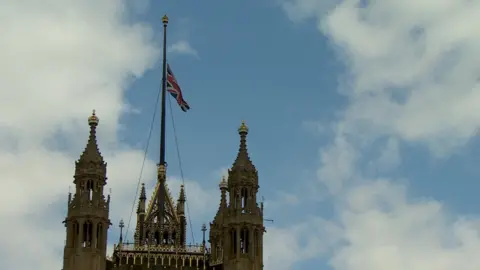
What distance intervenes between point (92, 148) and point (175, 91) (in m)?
13.7

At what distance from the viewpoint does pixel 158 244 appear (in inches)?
3506

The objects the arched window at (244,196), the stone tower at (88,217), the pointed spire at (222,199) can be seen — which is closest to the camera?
the stone tower at (88,217)

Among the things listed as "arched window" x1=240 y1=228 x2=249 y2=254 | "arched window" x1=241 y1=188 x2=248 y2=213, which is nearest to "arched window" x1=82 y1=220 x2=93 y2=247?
"arched window" x1=240 y1=228 x2=249 y2=254

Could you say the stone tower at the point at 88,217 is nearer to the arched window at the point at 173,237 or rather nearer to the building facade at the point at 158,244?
the building facade at the point at 158,244

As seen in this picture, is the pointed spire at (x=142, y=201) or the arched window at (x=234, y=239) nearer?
the arched window at (x=234, y=239)

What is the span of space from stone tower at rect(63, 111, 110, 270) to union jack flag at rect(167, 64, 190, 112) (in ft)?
42.8

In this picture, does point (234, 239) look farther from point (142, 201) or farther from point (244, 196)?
point (142, 201)

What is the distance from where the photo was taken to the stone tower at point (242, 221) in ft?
259

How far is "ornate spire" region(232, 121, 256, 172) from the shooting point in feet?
271

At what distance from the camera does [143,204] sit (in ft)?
317

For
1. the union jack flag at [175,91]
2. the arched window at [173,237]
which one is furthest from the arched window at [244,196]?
the union jack flag at [175,91]

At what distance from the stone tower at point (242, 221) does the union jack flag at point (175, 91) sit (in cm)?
947

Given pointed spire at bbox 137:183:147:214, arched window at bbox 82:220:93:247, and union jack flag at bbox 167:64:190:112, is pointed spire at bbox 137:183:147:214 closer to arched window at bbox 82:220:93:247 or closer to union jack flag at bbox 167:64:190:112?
union jack flag at bbox 167:64:190:112

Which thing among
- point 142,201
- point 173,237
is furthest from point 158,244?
point 142,201
